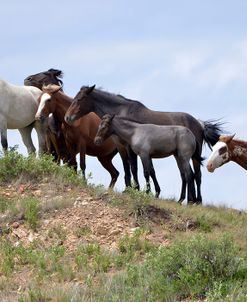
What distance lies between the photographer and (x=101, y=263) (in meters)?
12.7

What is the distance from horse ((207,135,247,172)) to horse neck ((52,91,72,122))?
131 inches

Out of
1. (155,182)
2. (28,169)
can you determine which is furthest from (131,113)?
(28,169)

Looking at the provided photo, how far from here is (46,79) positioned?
20.7 metres

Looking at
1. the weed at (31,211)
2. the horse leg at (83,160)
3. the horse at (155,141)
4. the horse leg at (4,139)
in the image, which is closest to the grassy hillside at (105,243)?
the weed at (31,211)

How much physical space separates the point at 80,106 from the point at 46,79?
2.72 metres

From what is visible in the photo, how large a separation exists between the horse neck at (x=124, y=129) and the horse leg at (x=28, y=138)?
3.07m

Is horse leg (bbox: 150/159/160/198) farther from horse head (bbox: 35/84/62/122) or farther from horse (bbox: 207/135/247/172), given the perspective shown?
horse head (bbox: 35/84/62/122)

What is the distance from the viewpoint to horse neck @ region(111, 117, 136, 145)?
17.2m

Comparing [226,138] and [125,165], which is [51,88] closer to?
[125,165]

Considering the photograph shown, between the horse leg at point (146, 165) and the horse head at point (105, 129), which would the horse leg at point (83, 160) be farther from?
the horse leg at point (146, 165)

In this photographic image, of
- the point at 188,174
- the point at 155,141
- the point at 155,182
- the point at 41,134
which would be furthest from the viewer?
the point at 41,134

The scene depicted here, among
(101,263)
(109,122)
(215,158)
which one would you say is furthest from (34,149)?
(101,263)

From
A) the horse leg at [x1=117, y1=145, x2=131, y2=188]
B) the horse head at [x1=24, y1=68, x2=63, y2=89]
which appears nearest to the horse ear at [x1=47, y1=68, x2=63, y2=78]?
the horse head at [x1=24, y1=68, x2=63, y2=89]

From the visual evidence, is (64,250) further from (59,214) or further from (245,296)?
(245,296)
